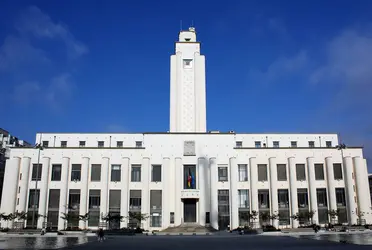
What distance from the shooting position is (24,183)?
61531 mm

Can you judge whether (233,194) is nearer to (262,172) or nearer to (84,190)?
(262,172)

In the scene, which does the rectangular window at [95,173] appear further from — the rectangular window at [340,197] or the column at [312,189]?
the rectangular window at [340,197]

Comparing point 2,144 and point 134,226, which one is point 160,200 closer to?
point 134,226

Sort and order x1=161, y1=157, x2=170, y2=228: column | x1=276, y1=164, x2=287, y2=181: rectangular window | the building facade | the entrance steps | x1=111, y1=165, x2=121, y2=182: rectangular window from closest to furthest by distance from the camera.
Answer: the entrance steps < x1=161, y1=157, x2=170, y2=228: column < x1=111, y1=165, x2=121, y2=182: rectangular window < x1=276, y1=164, x2=287, y2=181: rectangular window < the building facade

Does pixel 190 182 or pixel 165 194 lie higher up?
pixel 190 182

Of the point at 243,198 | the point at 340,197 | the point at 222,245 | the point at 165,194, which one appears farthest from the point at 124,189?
the point at 340,197

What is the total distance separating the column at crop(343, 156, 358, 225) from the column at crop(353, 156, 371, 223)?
4.00ft

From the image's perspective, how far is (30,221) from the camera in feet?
198

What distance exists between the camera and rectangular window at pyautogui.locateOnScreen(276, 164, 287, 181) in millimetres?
64125

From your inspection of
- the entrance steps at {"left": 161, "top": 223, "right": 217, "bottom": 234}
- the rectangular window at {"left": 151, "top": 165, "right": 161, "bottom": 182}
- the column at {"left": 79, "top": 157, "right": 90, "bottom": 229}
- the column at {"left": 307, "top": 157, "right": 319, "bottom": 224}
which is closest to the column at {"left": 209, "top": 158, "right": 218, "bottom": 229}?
the entrance steps at {"left": 161, "top": 223, "right": 217, "bottom": 234}

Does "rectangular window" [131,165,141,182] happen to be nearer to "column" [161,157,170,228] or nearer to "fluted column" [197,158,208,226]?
"column" [161,157,170,228]

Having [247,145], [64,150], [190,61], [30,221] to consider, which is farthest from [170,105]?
[30,221]

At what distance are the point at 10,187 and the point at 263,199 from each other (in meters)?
41.9

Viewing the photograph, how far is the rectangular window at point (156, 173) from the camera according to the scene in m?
63.4
